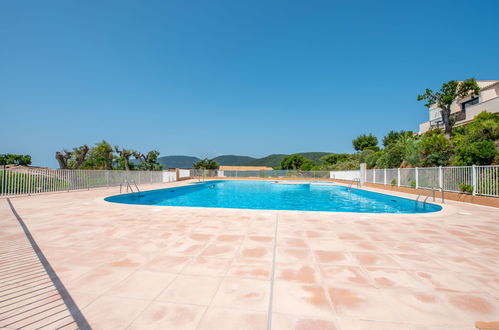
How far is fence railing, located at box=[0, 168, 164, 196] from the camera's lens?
8477 mm

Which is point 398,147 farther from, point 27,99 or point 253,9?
point 27,99

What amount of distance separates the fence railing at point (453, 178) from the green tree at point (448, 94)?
13660 mm

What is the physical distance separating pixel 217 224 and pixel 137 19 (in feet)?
48.5

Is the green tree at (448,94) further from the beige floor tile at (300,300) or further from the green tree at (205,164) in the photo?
the beige floor tile at (300,300)

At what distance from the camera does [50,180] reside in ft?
31.2

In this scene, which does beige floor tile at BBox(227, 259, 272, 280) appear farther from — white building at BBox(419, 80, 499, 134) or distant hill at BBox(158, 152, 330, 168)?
distant hill at BBox(158, 152, 330, 168)

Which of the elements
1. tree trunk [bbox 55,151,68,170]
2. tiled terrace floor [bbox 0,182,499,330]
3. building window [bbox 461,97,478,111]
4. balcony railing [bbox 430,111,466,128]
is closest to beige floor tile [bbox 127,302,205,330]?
tiled terrace floor [bbox 0,182,499,330]

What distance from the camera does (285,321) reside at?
1.33m

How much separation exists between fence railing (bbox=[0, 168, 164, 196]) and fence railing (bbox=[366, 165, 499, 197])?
15630 mm

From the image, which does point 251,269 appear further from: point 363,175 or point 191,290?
point 363,175

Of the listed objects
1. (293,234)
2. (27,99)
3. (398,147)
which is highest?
(27,99)

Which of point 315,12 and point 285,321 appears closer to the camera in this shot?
point 285,321

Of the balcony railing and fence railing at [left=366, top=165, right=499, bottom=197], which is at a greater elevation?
the balcony railing

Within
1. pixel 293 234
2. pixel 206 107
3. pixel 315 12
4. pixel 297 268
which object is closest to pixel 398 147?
pixel 315 12
